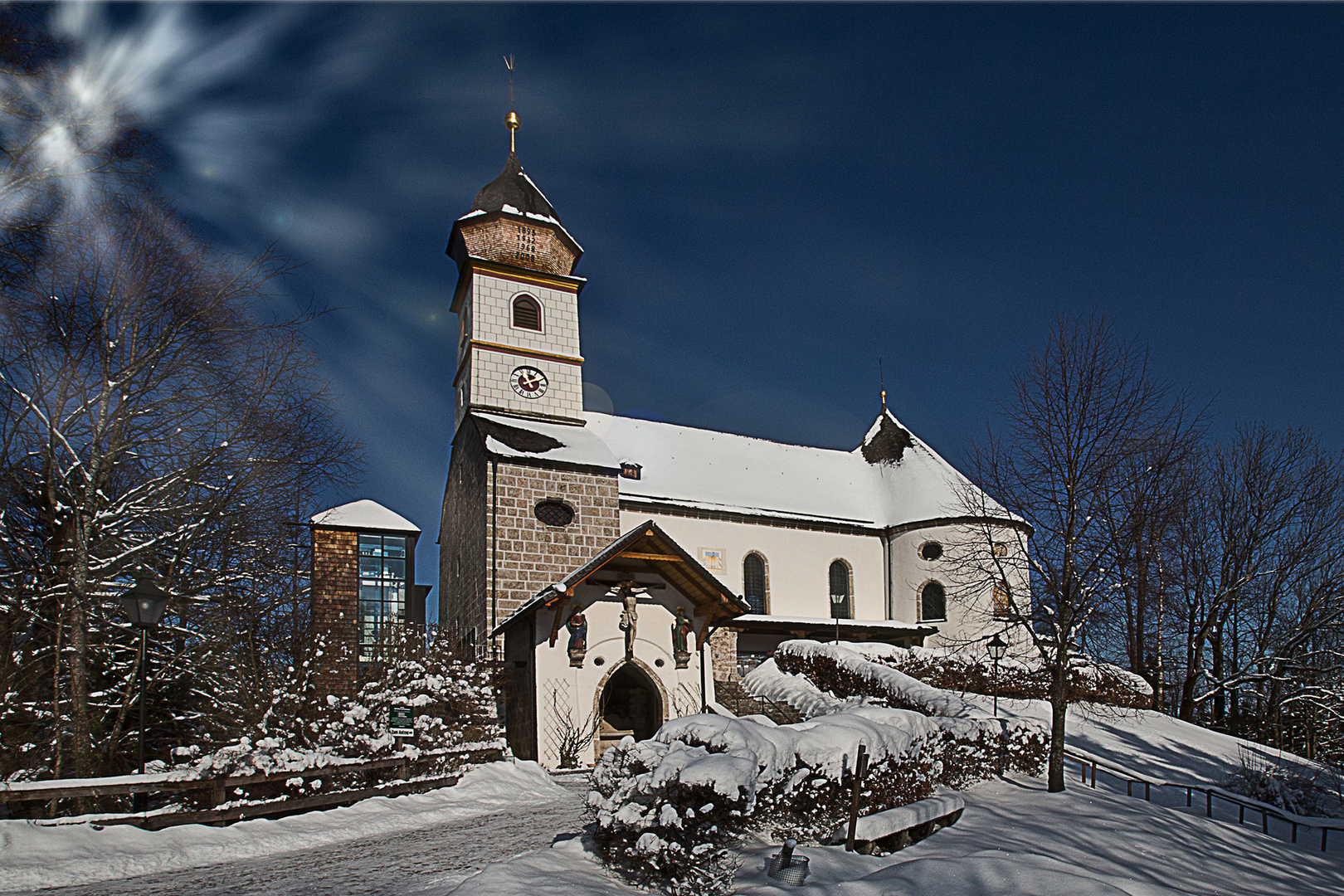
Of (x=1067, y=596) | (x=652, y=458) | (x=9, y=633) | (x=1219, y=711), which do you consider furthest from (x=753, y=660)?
(x=9, y=633)

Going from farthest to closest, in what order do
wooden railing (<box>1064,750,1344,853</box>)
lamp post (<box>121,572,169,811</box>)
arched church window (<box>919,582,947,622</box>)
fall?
arched church window (<box>919,582,947,622</box>)
wooden railing (<box>1064,750,1344,853</box>)
lamp post (<box>121,572,169,811</box>)

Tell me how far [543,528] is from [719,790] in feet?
A: 51.5

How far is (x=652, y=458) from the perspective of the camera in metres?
28.9

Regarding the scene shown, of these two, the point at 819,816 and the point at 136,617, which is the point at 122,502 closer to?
the point at 136,617

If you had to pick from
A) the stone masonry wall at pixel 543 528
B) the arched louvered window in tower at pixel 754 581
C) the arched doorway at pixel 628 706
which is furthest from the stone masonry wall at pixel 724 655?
the arched louvered window in tower at pixel 754 581

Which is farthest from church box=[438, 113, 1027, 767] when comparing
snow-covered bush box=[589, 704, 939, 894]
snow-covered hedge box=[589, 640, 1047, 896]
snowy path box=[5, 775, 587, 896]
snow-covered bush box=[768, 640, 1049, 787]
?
snowy path box=[5, 775, 587, 896]

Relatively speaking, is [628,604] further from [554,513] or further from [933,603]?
[933,603]

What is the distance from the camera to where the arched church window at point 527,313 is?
26.8m

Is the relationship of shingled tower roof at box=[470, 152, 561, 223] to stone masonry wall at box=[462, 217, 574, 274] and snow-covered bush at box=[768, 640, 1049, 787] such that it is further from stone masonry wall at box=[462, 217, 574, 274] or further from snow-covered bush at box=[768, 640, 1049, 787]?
snow-covered bush at box=[768, 640, 1049, 787]

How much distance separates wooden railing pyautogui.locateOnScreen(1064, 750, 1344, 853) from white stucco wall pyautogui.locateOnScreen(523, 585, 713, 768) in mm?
7847

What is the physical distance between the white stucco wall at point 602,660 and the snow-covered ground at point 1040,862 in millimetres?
7244

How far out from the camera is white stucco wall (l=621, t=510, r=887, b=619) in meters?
27.4

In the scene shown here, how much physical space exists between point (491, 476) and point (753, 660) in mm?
9303

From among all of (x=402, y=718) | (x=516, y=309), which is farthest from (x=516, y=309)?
(x=402, y=718)
